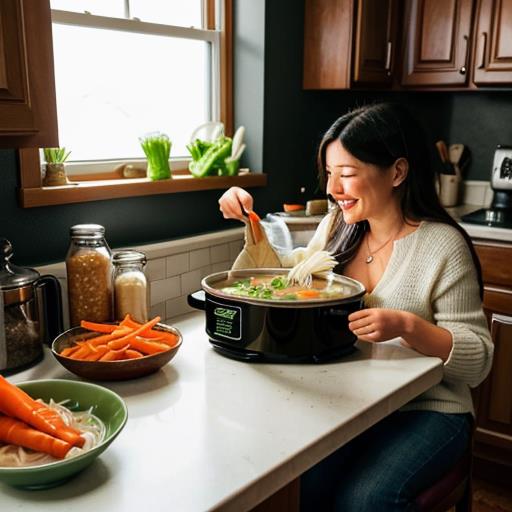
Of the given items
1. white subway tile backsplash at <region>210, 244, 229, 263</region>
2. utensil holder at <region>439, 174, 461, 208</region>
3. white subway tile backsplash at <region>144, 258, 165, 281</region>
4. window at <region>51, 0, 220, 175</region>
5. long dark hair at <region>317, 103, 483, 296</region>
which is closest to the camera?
long dark hair at <region>317, 103, 483, 296</region>

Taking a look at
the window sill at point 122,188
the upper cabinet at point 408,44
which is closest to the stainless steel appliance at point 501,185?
the upper cabinet at point 408,44

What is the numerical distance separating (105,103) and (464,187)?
1.91 metres

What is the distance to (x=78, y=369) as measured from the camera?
1.23m

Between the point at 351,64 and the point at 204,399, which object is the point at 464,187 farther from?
the point at 204,399

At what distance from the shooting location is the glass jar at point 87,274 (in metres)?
1.47

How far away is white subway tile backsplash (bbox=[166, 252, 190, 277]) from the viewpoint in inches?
73.8

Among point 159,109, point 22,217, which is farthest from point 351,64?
point 22,217

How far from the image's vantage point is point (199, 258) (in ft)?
6.55

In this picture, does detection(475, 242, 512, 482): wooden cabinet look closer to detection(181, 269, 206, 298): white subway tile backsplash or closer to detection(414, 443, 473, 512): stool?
detection(414, 443, 473, 512): stool

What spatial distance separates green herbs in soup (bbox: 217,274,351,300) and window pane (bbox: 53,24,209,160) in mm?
808

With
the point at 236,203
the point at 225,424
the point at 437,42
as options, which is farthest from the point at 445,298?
the point at 437,42

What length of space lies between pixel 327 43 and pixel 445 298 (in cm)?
140

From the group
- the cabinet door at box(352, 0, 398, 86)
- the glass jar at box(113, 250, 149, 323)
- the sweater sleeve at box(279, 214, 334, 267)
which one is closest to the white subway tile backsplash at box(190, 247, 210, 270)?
the sweater sleeve at box(279, 214, 334, 267)

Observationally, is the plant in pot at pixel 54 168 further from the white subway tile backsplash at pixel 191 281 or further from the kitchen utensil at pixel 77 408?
the kitchen utensil at pixel 77 408
